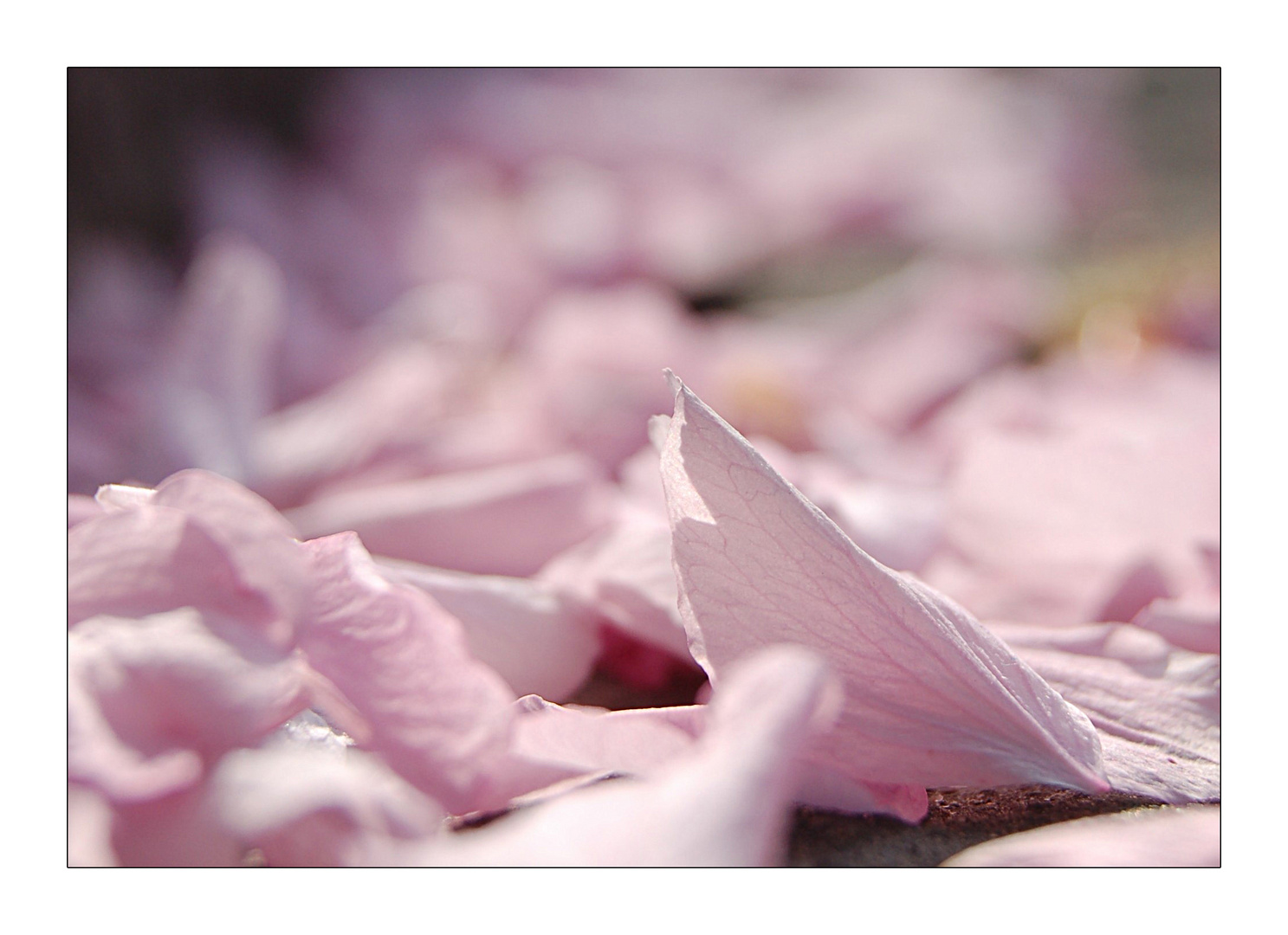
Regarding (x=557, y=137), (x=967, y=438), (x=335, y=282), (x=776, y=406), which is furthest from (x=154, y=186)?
(x=967, y=438)

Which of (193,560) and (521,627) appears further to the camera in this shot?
(521,627)

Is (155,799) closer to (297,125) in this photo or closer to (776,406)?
(776,406)

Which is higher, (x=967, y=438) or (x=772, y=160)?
(x=772, y=160)

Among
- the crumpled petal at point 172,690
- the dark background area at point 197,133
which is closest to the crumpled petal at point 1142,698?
the crumpled petal at point 172,690

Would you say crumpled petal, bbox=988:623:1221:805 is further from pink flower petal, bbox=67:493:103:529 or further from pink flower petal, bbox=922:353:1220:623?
pink flower petal, bbox=67:493:103:529

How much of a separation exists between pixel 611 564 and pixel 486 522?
10 centimetres

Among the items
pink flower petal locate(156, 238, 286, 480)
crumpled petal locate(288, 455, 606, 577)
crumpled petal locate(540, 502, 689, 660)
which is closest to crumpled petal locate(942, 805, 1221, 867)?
crumpled petal locate(540, 502, 689, 660)

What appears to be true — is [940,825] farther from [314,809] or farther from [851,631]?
[314,809]

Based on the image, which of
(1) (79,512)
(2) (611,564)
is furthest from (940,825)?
(1) (79,512)

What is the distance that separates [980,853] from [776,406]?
544mm

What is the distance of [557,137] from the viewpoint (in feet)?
5.29

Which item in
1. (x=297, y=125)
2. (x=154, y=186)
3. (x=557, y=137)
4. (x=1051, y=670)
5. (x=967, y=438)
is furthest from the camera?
(x=557, y=137)

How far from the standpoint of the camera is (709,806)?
0.24 meters

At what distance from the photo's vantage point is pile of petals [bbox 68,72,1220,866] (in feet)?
0.95
